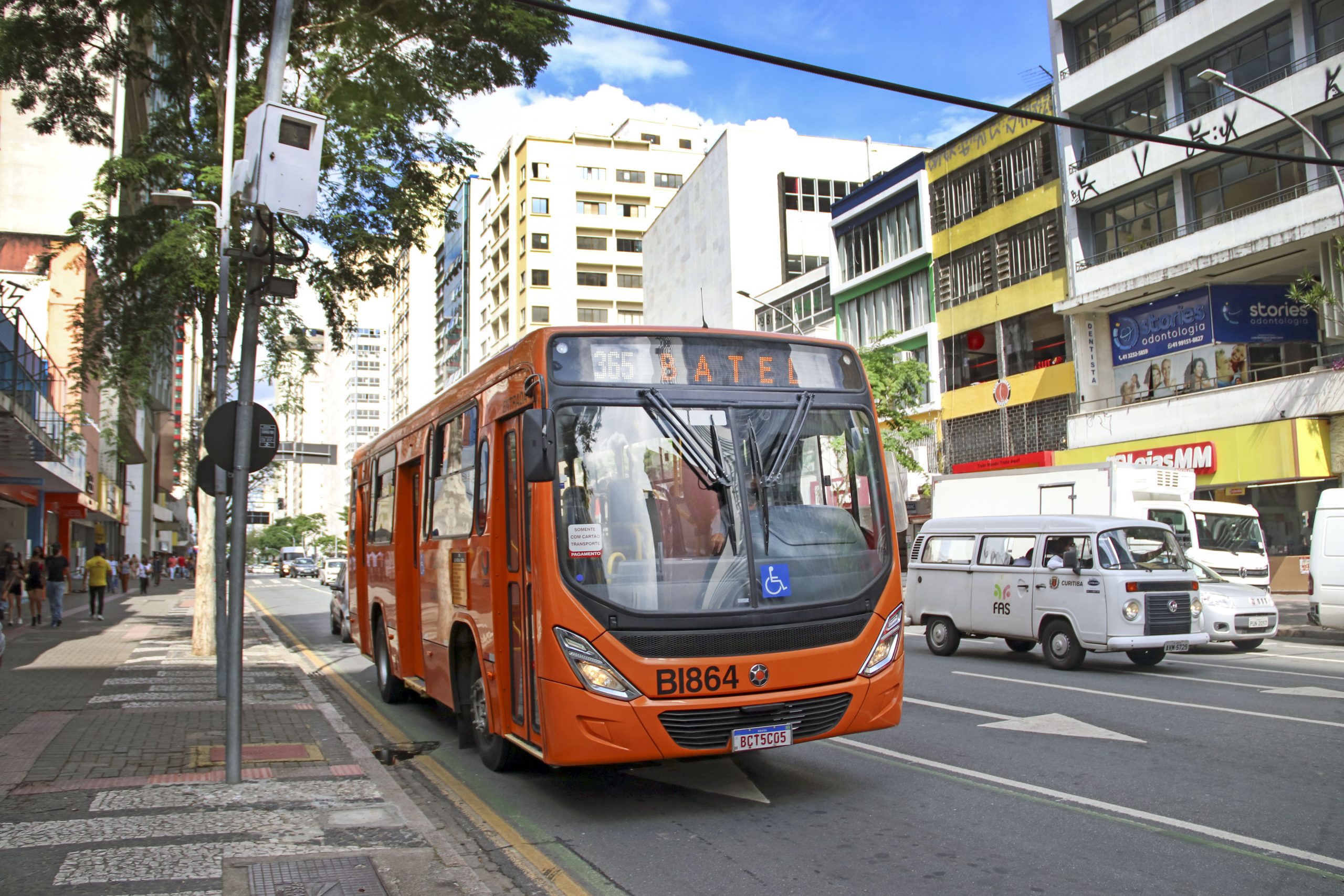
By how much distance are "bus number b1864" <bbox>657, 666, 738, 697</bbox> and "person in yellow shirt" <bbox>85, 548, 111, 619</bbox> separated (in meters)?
23.4

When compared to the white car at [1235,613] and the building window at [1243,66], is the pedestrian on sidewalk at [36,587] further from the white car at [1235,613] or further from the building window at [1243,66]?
the building window at [1243,66]

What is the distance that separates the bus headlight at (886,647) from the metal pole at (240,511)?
4232 millimetres

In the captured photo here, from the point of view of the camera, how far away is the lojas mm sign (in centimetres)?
2825

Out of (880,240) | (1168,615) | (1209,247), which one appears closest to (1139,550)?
→ (1168,615)

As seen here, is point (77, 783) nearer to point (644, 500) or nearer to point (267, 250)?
point (267, 250)

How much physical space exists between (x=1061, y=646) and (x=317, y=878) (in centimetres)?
1072

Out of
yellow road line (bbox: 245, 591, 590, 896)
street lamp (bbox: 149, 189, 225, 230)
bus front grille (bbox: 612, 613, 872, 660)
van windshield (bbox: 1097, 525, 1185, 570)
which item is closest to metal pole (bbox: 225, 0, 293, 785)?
yellow road line (bbox: 245, 591, 590, 896)

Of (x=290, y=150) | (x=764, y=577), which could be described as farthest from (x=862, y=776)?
(x=290, y=150)

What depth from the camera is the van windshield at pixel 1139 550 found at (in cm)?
1306

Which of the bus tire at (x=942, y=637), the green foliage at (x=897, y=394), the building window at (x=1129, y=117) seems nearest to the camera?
the bus tire at (x=942, y=637)

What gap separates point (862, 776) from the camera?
24.6ft

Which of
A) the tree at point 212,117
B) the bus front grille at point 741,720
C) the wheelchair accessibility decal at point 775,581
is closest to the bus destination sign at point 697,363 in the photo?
the wheelchair accessibility decal at point 775,581

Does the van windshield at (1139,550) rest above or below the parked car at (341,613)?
above

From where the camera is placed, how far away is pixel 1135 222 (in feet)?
104
